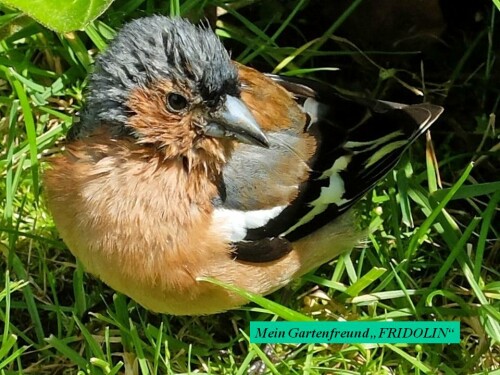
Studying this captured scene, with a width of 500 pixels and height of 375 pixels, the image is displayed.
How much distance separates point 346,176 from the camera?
109 inches

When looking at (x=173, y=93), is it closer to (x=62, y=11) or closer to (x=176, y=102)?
(x=176, y=102)

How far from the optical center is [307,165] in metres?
2.65

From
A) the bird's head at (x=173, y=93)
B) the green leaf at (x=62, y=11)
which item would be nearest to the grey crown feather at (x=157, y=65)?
the bird's head at (x=173, y=93)

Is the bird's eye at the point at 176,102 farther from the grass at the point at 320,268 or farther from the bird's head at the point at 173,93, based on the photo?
the grass at the point at 320,268

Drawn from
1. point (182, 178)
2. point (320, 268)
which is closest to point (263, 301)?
point (182, 178)

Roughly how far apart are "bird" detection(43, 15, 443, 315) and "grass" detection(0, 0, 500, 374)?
A: 0.20 metres

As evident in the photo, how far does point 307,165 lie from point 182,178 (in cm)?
49

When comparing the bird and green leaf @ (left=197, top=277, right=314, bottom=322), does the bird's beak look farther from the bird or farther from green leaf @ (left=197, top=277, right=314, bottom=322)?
green leaf @ (left=197, top=277, right=314, bottom=322)

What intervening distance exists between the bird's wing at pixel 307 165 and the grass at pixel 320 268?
180 mm

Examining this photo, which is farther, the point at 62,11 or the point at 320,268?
the point at 320,268

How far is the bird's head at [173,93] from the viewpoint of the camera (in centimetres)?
223

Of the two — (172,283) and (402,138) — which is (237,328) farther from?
(402,138)

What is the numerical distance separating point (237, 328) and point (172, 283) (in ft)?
1.80

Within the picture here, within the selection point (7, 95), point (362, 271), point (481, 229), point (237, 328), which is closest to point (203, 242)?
point (237, 328)
